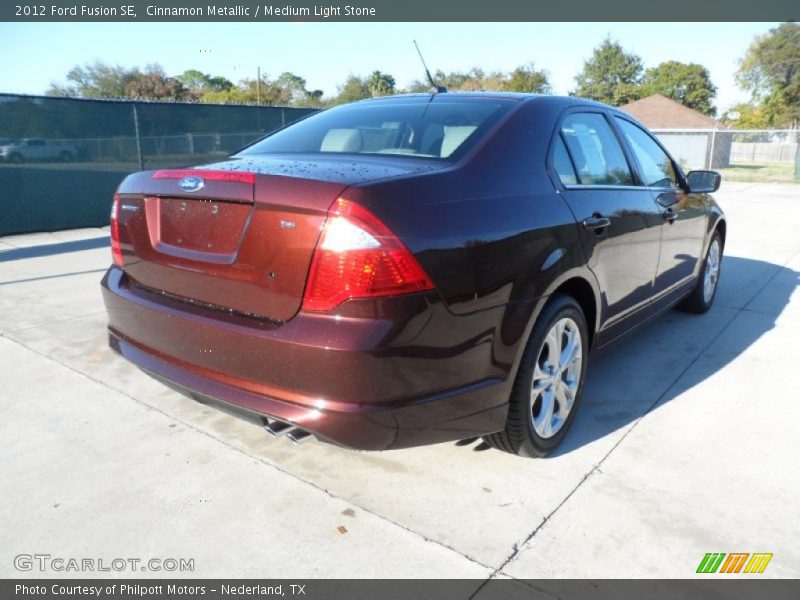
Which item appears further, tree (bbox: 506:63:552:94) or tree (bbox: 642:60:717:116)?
tree (bbox: 642:60:717:116)

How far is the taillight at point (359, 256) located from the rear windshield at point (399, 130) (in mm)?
643

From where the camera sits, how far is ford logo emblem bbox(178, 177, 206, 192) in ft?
7.73

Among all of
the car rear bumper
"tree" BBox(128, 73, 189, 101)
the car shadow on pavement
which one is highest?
"tree" BBox(128, 73, 189, 101)

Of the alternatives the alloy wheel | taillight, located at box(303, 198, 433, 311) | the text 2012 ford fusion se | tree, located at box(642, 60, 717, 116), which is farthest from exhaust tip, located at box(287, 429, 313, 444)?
tree, located at box(642, 60, 717, 116)

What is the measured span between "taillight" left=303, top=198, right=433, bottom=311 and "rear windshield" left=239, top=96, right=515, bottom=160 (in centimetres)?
64

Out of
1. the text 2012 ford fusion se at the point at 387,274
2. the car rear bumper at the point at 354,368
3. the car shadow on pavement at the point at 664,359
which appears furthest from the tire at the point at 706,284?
the car rear bumper at the point at 354,368

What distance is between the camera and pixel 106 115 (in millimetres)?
9633

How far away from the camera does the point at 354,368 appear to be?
6.67ft

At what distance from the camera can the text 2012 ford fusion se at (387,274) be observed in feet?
6.77

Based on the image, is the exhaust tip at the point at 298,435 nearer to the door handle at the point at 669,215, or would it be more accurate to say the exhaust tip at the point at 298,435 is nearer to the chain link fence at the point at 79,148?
the door handle at the point at 669,215

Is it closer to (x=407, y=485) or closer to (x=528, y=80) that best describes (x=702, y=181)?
(x=407, y=485)

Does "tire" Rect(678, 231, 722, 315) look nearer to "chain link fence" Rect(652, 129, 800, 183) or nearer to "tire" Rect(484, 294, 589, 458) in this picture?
"tire" Rect(484, 294, 589, 458)

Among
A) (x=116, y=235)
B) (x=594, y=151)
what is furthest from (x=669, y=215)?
(x=116, y=235)
